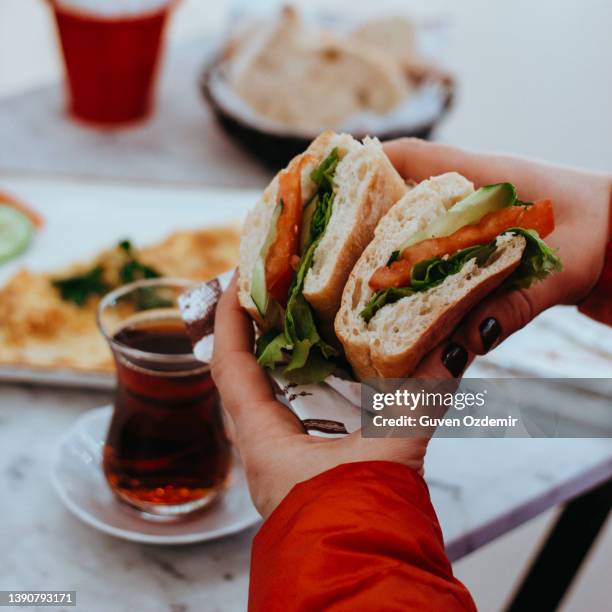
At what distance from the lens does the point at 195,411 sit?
1258 millimetres

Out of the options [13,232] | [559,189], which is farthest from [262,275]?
[13,232]

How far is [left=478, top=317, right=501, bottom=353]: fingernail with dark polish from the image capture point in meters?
1.07

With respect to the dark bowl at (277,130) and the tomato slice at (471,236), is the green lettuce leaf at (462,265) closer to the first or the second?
the tomato slice at (471,236)

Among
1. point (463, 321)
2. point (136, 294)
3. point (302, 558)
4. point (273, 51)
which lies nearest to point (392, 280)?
point (463, 321)

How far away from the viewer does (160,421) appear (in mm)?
1242

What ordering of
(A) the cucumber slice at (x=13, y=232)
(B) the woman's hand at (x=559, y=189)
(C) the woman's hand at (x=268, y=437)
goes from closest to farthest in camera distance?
(C) the woman's hand at (x=268, y=437) → (B) the woman's hand at (x=559, y=189) → (A) the cucumber slice at (x=13, y=232)

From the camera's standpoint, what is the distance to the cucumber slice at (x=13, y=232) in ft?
6.07

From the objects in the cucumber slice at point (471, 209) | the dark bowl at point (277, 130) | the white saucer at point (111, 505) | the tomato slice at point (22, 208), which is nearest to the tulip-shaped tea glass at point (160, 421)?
the white saucer at point (111, 505)

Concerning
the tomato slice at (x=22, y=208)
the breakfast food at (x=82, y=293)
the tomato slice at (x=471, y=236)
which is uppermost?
the tomato slice at (x=471, y=236)

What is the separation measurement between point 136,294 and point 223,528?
1.29 feet

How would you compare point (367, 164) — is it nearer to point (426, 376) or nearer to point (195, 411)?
point (426, 376)

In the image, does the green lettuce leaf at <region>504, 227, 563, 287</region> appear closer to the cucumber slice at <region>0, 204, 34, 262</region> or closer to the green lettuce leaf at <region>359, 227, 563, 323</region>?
the green lettuce leaf at <region>359, 227, 563, 323</region>

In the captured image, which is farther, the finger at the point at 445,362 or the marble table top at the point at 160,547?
the marble table top at the point at 160,547

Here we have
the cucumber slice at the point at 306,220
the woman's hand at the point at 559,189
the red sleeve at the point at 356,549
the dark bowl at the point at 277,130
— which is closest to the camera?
the red sleeve at the point at 356,549
